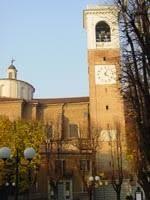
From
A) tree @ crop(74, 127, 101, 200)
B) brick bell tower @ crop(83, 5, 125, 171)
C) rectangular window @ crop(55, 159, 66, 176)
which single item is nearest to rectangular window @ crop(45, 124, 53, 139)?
rectangular window @ crop(55, 159, 66, 176)

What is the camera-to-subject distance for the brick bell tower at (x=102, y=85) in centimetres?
4625

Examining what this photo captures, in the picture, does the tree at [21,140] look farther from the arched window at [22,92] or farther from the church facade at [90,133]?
the arched window at [22,92]

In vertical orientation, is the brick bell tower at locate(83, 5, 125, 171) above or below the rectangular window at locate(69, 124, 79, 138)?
above

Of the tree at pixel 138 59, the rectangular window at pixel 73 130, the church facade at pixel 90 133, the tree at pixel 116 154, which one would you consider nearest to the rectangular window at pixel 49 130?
the church facade at pixel 90 133

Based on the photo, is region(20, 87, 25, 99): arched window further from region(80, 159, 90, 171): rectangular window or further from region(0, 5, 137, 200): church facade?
region(80, 159, 90, 171): rectangular window

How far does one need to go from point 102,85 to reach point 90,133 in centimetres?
540

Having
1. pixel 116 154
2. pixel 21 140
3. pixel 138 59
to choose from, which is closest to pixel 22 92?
pixel 116 154

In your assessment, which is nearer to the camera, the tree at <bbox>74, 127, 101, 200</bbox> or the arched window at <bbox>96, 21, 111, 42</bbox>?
the tree at <bbox>74, 127, 101, 200</bbox>

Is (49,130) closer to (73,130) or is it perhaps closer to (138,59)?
(73,130)

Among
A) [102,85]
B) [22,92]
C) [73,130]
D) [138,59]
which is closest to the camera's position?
[138,59]

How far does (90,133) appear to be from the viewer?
154ft

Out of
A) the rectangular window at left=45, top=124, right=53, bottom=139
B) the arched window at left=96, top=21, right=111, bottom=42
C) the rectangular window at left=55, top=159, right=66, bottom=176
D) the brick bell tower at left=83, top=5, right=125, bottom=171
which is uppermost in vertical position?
the arched window at left=96, top=21, right=111, bottom=42

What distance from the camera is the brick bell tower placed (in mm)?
46250

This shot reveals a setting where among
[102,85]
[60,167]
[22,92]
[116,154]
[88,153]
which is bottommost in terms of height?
[60,167]
